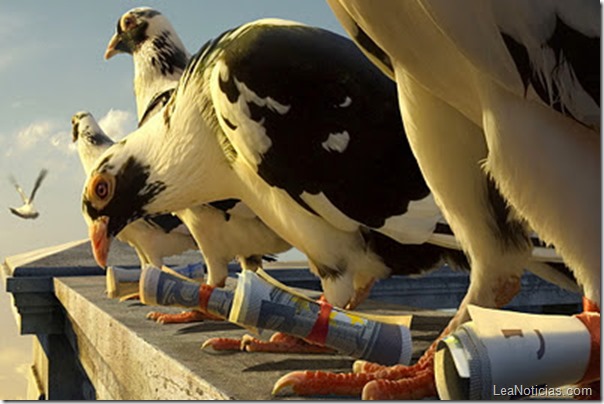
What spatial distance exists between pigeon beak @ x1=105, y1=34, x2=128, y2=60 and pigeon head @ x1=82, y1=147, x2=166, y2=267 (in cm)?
175

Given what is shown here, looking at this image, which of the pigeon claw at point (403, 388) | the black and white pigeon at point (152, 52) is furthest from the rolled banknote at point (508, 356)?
the black and white pigeon at point (152, 52)

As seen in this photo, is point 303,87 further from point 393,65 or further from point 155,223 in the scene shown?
point 155,223

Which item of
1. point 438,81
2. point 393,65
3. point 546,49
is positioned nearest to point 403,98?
point 393,65

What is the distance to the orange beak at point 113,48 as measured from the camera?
5094 millimetres

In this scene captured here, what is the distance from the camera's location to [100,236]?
3.53 meters

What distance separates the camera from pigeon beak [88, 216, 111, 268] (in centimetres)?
351

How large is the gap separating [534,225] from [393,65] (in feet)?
1.86

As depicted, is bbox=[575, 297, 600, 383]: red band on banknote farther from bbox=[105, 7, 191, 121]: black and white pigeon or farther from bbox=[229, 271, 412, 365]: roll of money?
bbox=[105, 7, 191, 121]: black and white pigeon

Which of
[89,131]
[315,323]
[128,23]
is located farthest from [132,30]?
[315,323]

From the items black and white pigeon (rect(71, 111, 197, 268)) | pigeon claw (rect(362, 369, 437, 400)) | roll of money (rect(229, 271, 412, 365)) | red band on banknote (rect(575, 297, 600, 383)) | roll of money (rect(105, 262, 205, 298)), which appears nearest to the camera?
red band on banknote (rect(575, 297, 600, 383))

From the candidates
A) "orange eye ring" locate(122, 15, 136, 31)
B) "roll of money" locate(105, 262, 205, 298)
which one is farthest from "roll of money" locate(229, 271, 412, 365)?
"orange eye ring" locate(122, 15, 136, 31)

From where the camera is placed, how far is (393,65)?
1.83 meters

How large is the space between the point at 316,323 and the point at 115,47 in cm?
373

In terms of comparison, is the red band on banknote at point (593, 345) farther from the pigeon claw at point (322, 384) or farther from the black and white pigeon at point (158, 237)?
the black and white pigeon at point (158, 237)
